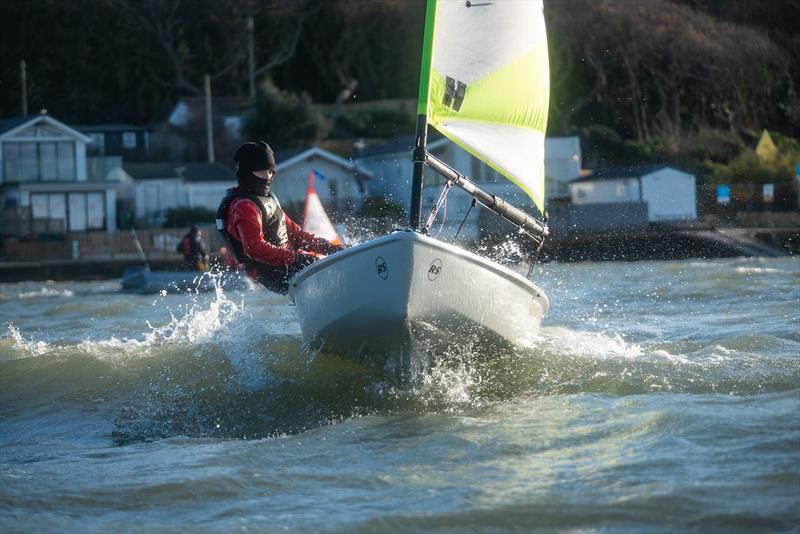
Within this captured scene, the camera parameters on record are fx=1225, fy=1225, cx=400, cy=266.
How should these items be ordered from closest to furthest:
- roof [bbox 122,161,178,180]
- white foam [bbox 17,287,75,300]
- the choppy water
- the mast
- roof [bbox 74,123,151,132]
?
the choppy water, the mast, white foam [bbox 17,287,75,300], roof [bbox 122,161,178,180], roof [bbox 74,123,151,132]

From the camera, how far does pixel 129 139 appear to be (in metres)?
47.1

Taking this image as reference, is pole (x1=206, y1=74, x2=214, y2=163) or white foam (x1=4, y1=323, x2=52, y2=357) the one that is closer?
white foam (x1=4, y1=323, x2=52, y2=357)

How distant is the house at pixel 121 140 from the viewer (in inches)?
1820

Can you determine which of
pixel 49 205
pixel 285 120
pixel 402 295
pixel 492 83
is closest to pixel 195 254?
pixel 492 83

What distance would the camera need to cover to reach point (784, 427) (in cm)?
564

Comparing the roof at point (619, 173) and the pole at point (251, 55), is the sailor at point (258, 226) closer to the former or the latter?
the roof at point (619, 173)

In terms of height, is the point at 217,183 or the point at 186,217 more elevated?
the point at 217,183

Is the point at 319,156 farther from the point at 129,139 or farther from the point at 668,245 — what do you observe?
the point at 668,245

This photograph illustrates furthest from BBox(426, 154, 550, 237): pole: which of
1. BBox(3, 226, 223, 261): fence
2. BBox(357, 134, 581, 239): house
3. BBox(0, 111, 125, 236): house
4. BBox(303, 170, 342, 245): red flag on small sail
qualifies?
BBox(0, 111, 125, 236): house

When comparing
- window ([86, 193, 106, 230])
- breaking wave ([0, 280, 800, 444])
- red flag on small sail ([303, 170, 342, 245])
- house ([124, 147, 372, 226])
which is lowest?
window ([86, 193, 106, 230])

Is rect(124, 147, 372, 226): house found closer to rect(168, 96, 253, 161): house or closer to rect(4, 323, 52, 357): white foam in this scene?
rect(168, 96, 253, 161): house

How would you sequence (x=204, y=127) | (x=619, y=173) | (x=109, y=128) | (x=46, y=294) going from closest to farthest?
(x=46, y=294) < (x=619, y=173) < (x=204, y=127) < (x=109, y=128)

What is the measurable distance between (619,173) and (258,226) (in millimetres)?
27724

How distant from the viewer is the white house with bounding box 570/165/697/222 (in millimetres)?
30438
